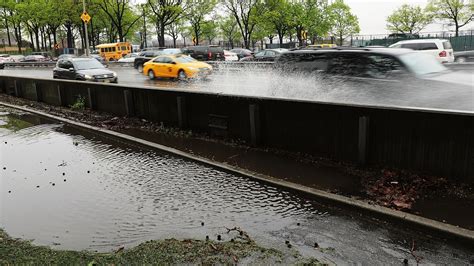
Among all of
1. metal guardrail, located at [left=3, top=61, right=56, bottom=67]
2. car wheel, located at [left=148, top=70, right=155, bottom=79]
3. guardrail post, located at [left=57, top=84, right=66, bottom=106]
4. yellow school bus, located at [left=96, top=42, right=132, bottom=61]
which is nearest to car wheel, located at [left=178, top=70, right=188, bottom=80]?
car wheel, located at [left=148, top=70, right=155, bottom=79]

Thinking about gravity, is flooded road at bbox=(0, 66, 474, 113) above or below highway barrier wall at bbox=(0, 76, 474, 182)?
above

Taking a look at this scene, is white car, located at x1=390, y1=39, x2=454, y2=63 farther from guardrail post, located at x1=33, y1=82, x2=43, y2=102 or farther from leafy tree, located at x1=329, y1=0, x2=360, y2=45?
leafy tree, located at x1=329, y1=0, x2=360, y2=45

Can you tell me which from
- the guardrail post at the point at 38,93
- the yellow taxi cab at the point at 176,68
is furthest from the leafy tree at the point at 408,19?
the guardrail post at the point at 38,93

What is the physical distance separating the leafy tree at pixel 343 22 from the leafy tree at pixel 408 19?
4.78 meters

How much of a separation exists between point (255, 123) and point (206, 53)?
90.4ft

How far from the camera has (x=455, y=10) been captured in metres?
48.7

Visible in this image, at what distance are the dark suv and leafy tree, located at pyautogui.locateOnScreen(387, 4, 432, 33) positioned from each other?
31.8 meters

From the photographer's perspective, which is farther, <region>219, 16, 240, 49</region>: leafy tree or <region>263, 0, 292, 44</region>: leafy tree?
<region>219, 16, 240, 49</region>: leafy tree

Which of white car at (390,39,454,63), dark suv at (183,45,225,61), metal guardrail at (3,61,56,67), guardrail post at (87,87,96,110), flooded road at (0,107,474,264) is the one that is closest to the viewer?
flooded road at (0,107,474,264)

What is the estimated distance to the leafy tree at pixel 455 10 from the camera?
48.0 meters

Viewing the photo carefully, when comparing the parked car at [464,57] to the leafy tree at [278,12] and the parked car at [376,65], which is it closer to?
the parked car at [376,65]

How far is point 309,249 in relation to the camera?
4223mm

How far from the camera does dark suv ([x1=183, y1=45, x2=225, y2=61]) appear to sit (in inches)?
1361

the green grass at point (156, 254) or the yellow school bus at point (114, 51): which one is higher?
the yellow school bus at point (114, 51)
